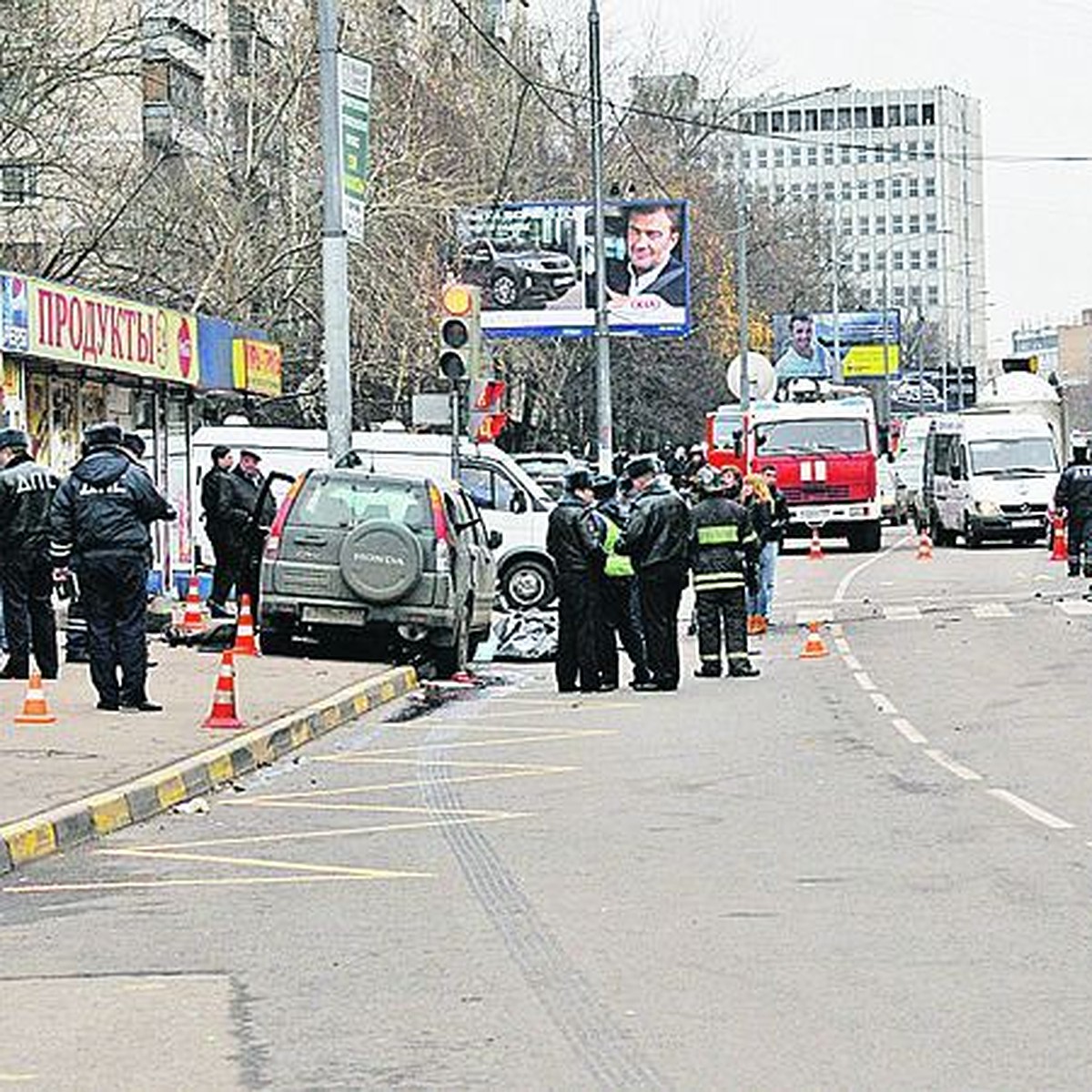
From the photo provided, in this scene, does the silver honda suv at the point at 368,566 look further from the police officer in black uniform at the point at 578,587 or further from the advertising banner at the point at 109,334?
the advertising banner at the point at 109,334

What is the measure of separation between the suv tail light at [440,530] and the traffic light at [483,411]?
5.41 m

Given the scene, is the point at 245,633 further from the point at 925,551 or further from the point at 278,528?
the point at 925,551

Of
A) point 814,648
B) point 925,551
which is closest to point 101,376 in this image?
point 814,648

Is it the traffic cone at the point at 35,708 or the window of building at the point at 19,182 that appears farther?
the window of building at the point at 19,182

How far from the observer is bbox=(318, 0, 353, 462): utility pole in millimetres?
26484

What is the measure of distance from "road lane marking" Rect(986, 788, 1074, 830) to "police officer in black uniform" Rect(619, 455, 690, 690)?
23.2 ft

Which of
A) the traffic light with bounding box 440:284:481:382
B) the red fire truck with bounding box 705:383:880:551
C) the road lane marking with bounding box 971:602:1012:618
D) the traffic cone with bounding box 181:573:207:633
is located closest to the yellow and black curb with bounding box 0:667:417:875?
the traffic cone with bounding box 181:573:207:633

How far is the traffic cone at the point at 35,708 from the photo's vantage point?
1667 centimetres

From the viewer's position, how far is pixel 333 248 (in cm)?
2680

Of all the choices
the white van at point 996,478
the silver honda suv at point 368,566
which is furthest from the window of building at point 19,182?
the white van at point 996,478

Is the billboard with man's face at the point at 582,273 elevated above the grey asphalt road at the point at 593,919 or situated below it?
above

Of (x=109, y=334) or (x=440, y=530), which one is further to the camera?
(x=109, y=334)

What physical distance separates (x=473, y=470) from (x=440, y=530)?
9048mm

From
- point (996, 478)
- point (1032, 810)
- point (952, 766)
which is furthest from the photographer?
point (996, 478)
